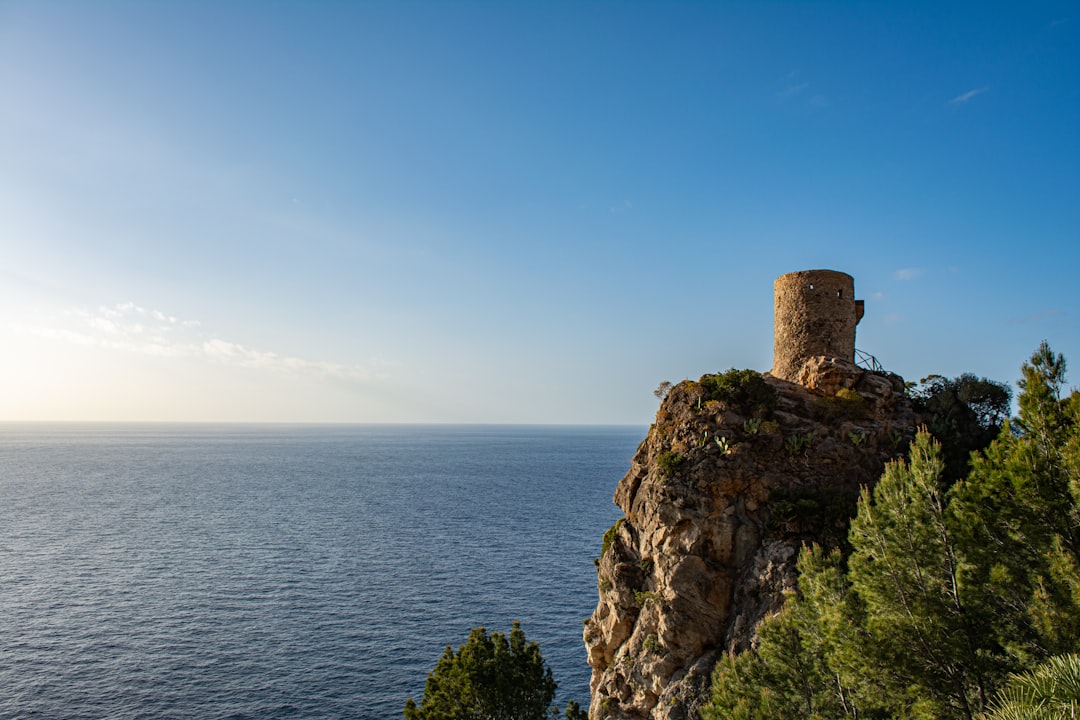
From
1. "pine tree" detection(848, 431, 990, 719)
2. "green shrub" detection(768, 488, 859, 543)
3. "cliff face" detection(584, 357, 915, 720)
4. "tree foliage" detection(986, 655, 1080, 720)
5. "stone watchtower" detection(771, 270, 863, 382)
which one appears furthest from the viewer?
"stone watchtower" detection(771, 270, 863, 382)

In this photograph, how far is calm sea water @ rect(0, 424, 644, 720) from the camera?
4556 cm

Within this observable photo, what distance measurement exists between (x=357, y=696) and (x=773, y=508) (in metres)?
33.1

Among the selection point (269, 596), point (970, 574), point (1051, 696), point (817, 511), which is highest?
point (970, 574)

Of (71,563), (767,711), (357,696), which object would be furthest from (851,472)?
(71,563)

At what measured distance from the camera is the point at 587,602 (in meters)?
61.6

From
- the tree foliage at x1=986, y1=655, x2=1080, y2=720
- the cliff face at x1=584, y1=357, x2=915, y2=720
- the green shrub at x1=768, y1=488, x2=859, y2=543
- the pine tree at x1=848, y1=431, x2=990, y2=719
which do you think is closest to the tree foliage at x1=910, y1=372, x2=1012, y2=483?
the cliff face at x1=584, y1=357, x2=915, y2=720

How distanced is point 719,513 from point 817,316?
1400cm

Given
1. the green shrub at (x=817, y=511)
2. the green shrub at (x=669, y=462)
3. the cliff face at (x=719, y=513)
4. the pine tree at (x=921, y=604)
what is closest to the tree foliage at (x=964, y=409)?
the cliff face at (x=719, y=513)

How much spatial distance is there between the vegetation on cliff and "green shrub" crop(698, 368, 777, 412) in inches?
630

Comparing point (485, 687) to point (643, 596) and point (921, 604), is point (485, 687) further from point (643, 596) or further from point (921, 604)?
point (921, 604)

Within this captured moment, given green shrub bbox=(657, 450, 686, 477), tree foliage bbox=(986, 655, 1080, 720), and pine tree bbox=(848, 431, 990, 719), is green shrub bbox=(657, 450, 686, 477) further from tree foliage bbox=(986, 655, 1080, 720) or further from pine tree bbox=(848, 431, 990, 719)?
tree foliage bbox=(986, 655, 1080, 720)

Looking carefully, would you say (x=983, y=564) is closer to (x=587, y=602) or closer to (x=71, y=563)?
(x=587, y=602)

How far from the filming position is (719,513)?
30406mm

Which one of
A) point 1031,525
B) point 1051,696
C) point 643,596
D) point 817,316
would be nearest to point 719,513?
point 643,596
